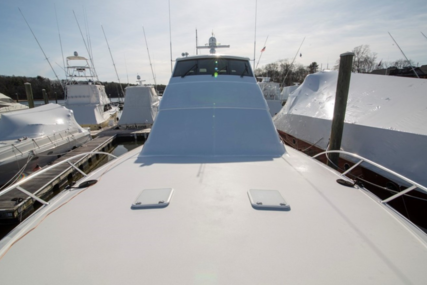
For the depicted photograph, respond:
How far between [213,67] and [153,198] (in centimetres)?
305

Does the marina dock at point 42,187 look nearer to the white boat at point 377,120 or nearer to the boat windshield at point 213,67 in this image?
the boat windshield at point 213,67

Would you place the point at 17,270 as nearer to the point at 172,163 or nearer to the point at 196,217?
the point at 196,217

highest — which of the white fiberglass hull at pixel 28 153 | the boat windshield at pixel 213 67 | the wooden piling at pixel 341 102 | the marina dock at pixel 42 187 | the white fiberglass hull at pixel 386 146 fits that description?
the boat windshield at pixel 213 67

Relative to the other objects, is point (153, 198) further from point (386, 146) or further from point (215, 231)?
point (386, 146)

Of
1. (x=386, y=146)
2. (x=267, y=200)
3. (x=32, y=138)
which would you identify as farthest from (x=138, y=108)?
(x=267, y=200)

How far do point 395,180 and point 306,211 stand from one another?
336cm

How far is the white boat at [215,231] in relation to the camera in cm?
110

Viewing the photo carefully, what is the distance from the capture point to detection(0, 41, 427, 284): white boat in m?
1.10

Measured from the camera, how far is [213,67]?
3.96m

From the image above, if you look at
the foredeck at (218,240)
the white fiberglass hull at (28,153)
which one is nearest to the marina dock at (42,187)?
the white fiberglass hull at (28,153)

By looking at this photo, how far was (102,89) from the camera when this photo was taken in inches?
677

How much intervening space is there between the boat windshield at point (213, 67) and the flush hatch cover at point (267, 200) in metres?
2.78

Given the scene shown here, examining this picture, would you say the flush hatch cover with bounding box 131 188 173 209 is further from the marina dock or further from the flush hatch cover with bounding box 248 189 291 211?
the marina dock

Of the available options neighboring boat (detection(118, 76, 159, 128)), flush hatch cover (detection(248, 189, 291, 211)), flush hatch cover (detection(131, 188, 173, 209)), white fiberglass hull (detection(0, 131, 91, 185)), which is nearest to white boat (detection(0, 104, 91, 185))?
white fiberglass hull (detection(0, 131, 91, 185))
